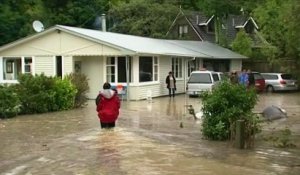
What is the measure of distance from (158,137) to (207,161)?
381 cm

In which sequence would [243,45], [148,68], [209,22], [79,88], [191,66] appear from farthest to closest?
1. [209,22]
2. [243,45]
3. [191,66]
4. [148,68]
5. [79,88]

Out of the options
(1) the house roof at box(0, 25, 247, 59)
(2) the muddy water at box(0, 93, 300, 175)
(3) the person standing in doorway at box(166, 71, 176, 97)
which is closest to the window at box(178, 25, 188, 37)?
(1) the house roof at box(0, 25, 247, 59)

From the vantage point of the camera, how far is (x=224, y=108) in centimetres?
A: 1426

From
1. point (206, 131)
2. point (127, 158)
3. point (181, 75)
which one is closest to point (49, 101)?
point (206, 131)

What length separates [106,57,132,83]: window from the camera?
31078mm

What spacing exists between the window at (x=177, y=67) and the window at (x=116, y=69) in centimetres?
702

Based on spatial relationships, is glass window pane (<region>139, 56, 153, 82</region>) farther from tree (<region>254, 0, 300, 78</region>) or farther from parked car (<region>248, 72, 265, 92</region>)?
parked car (<region>248, 72, 265, 92</region>)

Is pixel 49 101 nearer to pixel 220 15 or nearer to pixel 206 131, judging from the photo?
pixel 206 131

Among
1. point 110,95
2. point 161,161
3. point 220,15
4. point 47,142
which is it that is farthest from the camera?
point 220,15

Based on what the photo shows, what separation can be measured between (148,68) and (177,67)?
18.6ft

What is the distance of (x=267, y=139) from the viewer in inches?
568

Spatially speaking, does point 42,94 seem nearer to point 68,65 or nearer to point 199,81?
point 68,65

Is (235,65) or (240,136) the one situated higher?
(235,65)

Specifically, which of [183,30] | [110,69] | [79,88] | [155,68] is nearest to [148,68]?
[155,68]
